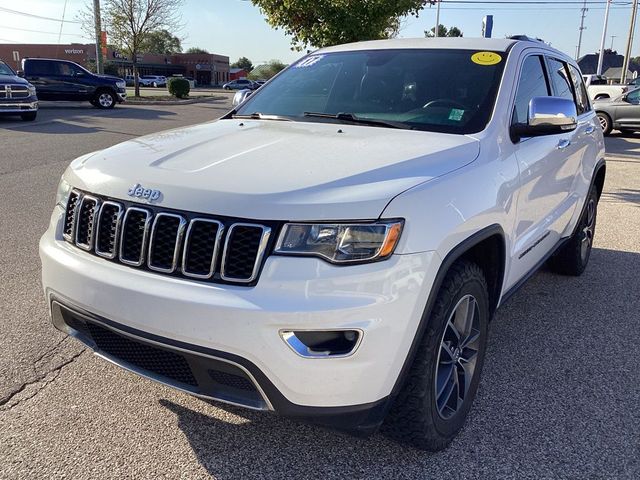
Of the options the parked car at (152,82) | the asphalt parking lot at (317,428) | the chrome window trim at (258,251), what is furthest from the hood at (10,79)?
the parked car at (152,82)

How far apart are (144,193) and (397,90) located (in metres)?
1.79

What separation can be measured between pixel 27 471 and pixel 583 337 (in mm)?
3334

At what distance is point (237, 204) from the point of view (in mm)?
2113

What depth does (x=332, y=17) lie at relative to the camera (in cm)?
1230

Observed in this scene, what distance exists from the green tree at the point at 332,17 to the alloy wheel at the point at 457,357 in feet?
34.9

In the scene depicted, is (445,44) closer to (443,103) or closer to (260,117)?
(443,103)

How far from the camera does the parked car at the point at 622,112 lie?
674 inches

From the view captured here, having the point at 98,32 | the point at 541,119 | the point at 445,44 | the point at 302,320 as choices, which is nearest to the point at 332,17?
the point at 445,44

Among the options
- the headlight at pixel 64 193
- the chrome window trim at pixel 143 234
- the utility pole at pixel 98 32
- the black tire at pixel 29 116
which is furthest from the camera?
the utility pole at pixel 98 32

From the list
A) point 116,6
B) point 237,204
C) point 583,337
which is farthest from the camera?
point 116,6

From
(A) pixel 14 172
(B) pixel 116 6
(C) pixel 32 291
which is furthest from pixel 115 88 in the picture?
(C) pixel 32 291

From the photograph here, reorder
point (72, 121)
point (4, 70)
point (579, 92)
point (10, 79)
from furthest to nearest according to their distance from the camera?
point (72, 121) → point (4, 70) → point (10, 79) → point (579, 92)

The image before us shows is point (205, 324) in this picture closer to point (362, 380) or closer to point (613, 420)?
point (362, 380)

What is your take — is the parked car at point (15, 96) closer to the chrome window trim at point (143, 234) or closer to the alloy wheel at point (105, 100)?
the alloy wheel at point (105, 100)
